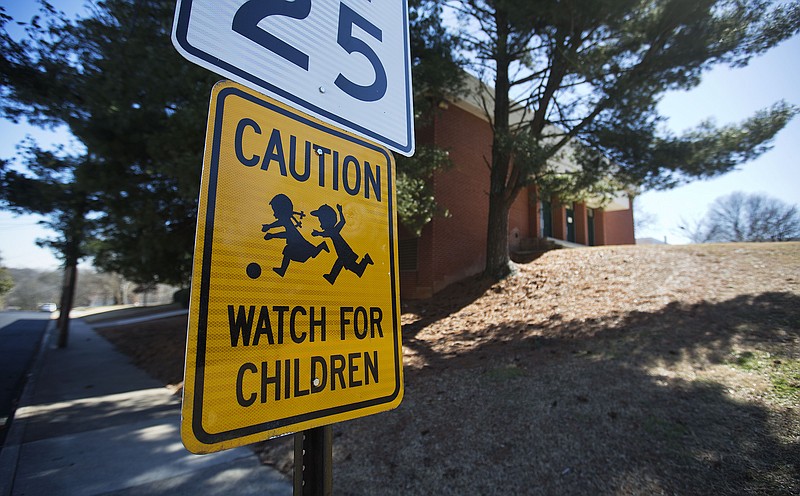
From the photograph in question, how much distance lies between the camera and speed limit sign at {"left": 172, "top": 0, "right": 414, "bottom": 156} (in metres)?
1.35

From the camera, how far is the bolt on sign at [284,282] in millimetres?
1139

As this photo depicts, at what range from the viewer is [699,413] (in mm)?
3922

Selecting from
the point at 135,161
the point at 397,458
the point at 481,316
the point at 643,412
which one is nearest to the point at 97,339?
the point at 135,161

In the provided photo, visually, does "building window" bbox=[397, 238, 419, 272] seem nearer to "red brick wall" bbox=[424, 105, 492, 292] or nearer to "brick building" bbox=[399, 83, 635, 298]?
"brick building" bbox=[399, 83, 635, 298]

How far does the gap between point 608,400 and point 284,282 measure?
4.28m

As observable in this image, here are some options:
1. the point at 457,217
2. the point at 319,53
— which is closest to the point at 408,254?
the point at 457,217

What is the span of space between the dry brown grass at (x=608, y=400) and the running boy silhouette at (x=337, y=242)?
282 centimetres

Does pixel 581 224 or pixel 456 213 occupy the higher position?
pixel 581 224

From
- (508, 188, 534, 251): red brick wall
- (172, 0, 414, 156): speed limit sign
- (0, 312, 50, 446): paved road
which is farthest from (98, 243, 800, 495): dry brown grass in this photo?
(508, 188, 534, 251): red brick wall

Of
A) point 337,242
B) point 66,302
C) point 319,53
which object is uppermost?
point 319,53

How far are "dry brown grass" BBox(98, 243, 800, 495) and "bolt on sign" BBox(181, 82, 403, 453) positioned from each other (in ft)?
8.82

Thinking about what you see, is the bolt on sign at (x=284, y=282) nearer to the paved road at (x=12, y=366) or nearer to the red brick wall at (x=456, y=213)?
the paved road at (x=12, y=366)

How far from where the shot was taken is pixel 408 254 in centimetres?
1305

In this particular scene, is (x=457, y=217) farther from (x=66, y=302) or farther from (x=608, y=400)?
(x=66, y=302)
